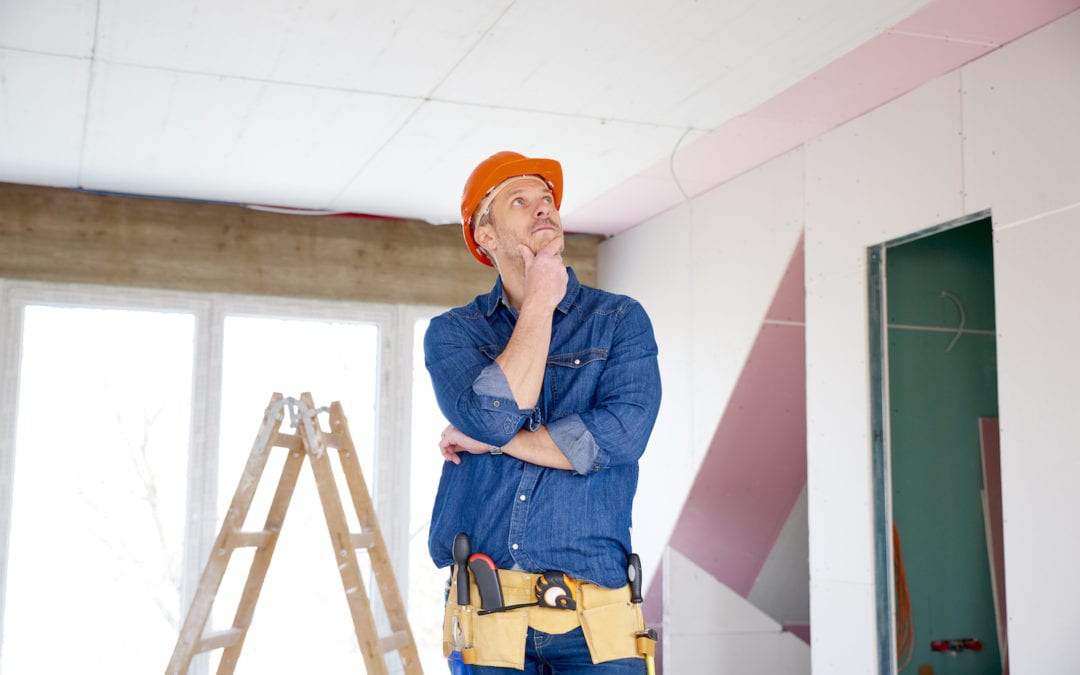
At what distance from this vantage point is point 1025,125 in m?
3.54

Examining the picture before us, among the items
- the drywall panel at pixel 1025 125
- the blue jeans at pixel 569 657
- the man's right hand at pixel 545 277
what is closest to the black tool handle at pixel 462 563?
the blue jeans at pixel 569 657

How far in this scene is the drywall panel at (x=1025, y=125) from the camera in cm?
337

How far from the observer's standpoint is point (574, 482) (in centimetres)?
173

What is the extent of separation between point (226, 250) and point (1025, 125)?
388 centimetres

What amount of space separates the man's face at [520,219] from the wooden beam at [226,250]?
4.09m

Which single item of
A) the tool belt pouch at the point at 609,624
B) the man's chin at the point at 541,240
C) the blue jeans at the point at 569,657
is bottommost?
the blue jeans at the point at 569,657

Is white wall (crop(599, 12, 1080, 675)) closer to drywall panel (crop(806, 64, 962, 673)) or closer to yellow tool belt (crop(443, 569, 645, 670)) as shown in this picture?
drywall panel (crop(806, 64, 962, 673))

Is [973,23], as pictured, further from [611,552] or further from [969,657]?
[969,657]

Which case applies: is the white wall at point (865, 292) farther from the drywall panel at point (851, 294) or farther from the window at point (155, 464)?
the window at point (155, 464)

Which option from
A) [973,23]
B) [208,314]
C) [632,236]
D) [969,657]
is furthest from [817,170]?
[208,314]

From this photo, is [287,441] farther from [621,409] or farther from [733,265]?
[733,265]

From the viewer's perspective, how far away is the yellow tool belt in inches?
65.1

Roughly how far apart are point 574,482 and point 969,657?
13.0 ft

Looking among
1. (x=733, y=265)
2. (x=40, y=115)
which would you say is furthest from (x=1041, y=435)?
(x=40, y=115)
